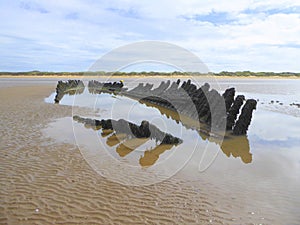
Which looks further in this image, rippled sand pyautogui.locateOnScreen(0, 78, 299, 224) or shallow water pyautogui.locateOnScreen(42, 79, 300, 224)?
shallow water pyautogui.locateOnScreen(42, 79, 300, 224)

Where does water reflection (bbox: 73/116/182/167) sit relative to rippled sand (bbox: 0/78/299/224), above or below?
above

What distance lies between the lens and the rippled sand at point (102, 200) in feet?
14.3

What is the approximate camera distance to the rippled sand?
4.36 m

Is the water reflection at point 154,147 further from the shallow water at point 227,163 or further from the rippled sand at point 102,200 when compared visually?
the rippled sand at point 102,200

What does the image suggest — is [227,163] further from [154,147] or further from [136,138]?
[136,138]

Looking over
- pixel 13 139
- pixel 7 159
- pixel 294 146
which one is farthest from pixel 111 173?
pixel 294 146

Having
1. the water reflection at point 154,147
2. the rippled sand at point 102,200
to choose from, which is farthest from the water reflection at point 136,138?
the rippled sand at point 102,200

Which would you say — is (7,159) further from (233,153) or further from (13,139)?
(233,153)

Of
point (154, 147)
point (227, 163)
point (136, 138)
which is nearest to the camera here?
point (227, 163)

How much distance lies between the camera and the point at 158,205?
481 cm

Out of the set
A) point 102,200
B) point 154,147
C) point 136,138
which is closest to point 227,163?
point 154,147

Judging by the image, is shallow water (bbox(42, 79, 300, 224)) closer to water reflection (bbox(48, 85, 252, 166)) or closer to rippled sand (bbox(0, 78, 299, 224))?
water reflection (bbox(48, 85, 252, 166))

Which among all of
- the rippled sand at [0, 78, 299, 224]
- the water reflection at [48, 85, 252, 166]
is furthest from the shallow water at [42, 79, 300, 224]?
the rippled sand at [0, 78, 299, 224]

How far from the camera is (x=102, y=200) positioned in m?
4.96
